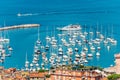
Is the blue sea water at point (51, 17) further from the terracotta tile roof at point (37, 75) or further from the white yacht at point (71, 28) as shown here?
the terracotta tile roof at point (37, 75)

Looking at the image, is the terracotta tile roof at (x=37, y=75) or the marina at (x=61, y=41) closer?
the terracotta tile roof at (x=37, y=75)

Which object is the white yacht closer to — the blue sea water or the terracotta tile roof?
the blue sea water

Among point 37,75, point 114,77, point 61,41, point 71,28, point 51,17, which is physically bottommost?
point 114,77

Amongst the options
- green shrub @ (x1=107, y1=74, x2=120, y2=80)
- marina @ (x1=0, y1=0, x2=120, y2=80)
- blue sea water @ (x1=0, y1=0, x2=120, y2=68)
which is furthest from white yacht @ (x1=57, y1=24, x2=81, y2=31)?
green shrub @ (x1=107, y1=74, x2=120, y2=80)

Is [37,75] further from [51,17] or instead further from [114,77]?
[51,17]

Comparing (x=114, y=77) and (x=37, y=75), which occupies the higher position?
(x=37, y=75)

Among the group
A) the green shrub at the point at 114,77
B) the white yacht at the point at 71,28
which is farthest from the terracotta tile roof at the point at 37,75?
the white yacht at the point at 71,28

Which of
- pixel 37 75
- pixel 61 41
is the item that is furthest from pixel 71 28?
pixel 37 75

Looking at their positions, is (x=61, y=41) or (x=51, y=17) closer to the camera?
(x=61, y=41)
